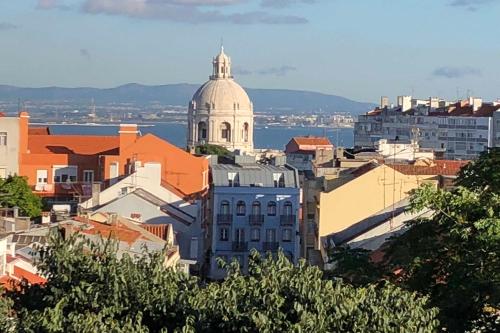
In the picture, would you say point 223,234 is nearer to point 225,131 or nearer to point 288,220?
point 288,220

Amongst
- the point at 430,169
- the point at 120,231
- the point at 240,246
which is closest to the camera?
the point at 120,231

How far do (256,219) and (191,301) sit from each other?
34817mm

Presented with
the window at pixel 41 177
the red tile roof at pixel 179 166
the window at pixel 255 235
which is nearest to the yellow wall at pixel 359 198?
the window at pixel 255 235

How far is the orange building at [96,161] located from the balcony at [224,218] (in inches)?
55.2

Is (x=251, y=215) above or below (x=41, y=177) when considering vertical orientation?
below

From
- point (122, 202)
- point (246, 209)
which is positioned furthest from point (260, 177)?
point (122, 202)

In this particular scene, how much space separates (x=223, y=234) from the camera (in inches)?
1880

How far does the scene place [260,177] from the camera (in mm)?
49281

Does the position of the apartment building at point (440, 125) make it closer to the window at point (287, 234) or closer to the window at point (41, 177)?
the window at point (41, 177)

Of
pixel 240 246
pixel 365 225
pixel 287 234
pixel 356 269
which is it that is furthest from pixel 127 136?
pixel 356 269

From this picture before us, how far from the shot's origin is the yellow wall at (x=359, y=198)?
38.6 meters

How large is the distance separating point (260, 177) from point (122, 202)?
8126 millimetres

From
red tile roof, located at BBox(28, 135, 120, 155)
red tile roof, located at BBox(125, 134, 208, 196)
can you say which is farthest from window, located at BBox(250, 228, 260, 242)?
red tile roof, located at BBox(28, 135, 120, 155)

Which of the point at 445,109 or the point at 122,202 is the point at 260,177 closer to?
the point at 122,202
